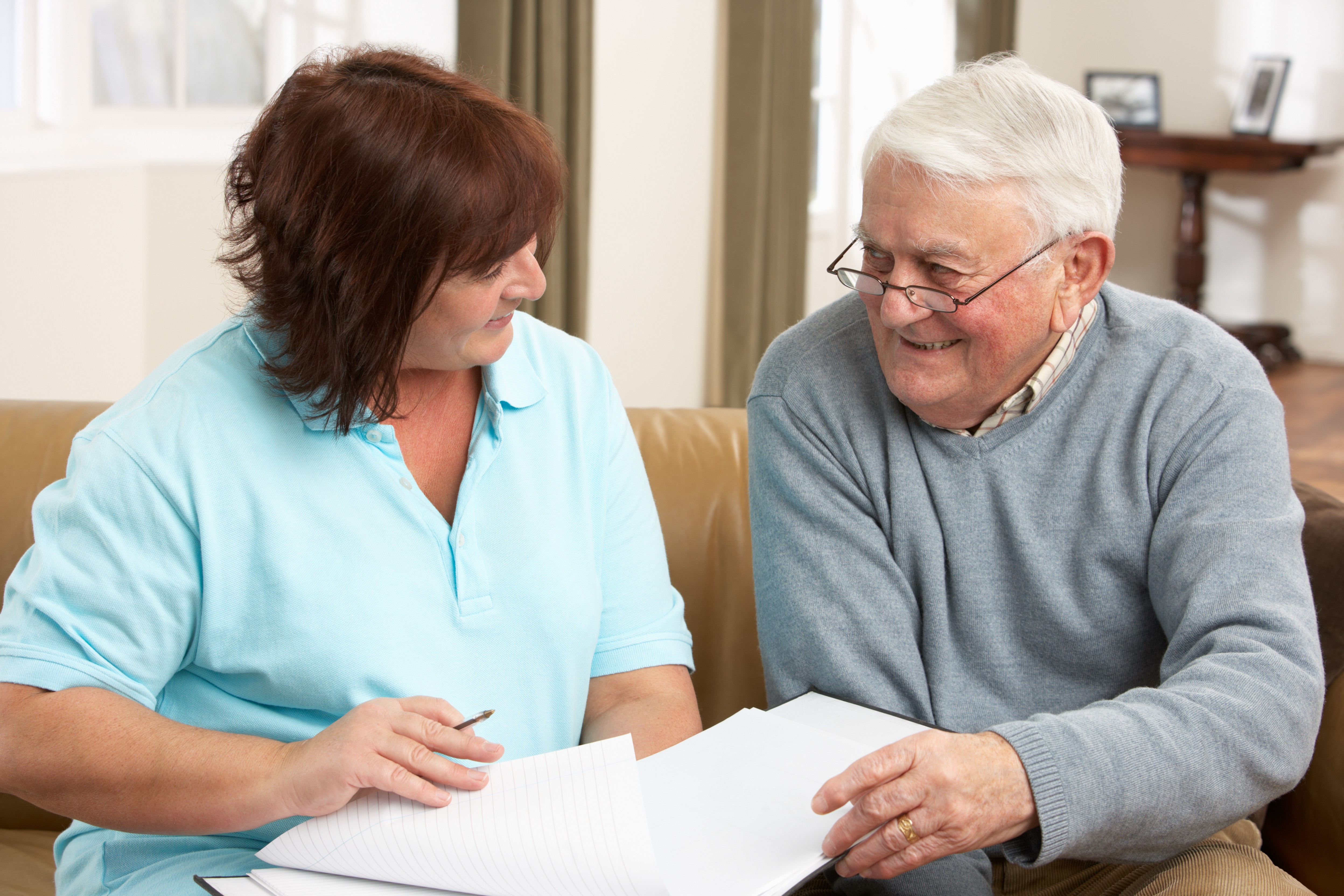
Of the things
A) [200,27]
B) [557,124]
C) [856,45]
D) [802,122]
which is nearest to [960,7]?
[856,45]

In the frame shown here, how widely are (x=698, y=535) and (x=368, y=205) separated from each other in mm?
833

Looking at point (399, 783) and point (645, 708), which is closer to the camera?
point (399, 783)

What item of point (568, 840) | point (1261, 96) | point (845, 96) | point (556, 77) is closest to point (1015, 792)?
point (568, 840)

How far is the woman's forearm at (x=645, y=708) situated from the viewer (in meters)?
1.20

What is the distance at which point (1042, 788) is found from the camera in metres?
0.97

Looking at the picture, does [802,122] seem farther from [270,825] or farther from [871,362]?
[270,825]

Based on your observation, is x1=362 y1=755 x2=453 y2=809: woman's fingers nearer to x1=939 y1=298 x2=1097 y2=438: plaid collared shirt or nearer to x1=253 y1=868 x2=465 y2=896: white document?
x1=253 y1=868 x2=465 y2=896: white document

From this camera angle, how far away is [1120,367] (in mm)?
1296

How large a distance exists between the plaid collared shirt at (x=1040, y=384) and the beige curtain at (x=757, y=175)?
326 cm

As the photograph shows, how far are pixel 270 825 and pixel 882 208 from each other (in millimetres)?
850

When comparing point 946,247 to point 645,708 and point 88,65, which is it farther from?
point 88,65

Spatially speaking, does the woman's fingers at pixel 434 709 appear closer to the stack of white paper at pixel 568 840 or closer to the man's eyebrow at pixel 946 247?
the stack of white paper at pixel 568 840

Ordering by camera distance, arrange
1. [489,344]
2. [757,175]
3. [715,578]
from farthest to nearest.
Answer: [757,175], [715,578], [489,344]

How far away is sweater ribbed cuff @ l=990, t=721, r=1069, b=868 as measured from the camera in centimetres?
96
